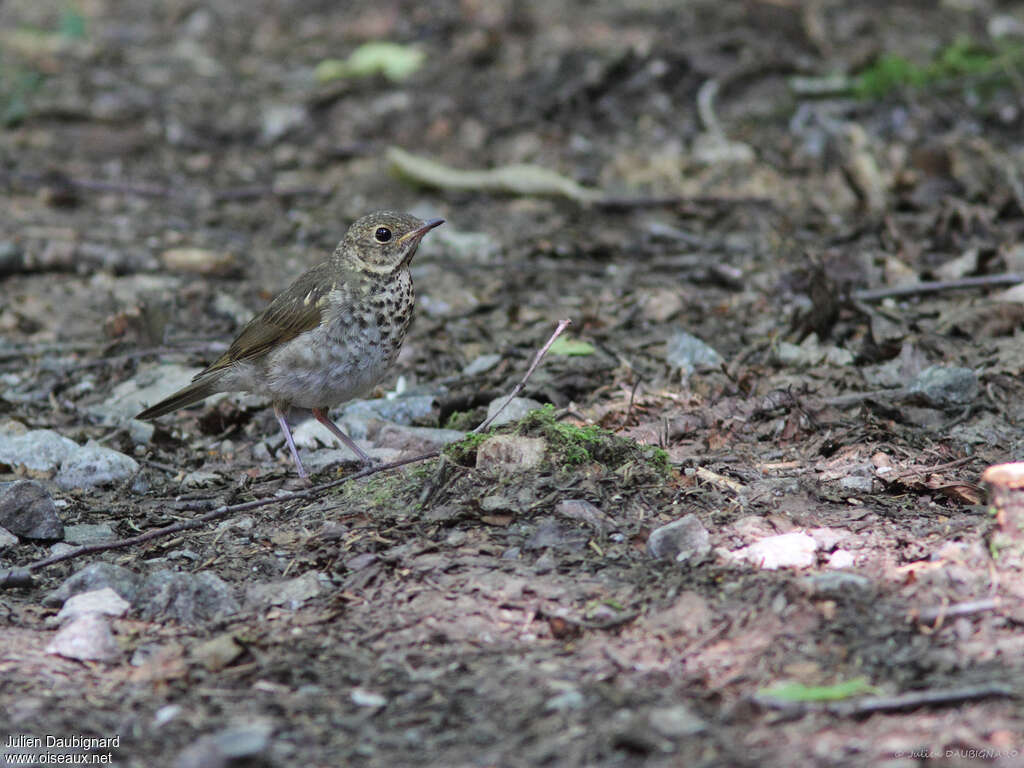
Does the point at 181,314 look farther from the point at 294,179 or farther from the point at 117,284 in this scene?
the point at 294,179

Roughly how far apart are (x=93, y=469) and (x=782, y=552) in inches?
128

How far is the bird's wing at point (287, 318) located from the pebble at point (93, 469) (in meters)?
0.60

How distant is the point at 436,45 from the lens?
11984 millimetres

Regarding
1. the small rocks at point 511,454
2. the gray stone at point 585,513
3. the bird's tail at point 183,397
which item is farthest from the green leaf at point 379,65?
the gray stone at point 585,513

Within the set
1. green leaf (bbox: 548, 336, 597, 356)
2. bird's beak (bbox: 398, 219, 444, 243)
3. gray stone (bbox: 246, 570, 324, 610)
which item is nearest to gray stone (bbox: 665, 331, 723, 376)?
green leaf (bbox: 548, 336, 597, 356)

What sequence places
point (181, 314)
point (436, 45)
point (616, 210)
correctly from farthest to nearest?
point (436, 45) → point (616, 210) → point (181, 314)

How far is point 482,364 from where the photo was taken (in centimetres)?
651

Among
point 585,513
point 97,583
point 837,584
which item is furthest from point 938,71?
point 97,583

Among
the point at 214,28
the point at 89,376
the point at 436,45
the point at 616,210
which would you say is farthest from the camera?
the point at 214,28

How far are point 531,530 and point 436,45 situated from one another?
8.96m

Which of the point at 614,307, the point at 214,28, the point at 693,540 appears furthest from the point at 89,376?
the point at 214,28

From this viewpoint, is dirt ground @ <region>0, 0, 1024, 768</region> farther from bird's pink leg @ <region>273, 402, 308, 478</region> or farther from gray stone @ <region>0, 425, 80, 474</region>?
gray stone @ <region>0, 425, 80, 474</region>

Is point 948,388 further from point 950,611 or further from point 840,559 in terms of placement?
point 950,611

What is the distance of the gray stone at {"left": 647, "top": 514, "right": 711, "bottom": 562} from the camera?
3.81 m
